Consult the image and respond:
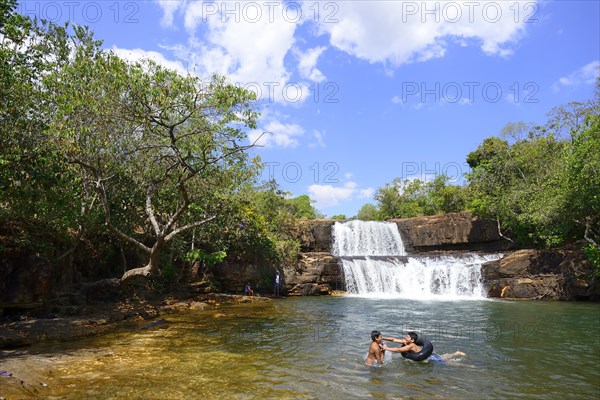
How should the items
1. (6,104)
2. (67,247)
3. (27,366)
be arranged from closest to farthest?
(27,366)
(6,104)
(67,247)

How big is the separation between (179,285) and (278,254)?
7.01 m

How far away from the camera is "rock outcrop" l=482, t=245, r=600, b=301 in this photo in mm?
21922

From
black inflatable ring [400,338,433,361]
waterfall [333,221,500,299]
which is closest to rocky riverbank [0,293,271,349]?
black inflatable ring [400,338,433,361]

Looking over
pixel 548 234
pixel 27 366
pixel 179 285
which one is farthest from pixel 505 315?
pixel 27 366

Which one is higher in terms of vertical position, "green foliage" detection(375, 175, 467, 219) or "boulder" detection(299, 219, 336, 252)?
"green foliage" detection(375, 175, 467, 219)

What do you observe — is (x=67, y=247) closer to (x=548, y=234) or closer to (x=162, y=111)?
(x=162, y=111)

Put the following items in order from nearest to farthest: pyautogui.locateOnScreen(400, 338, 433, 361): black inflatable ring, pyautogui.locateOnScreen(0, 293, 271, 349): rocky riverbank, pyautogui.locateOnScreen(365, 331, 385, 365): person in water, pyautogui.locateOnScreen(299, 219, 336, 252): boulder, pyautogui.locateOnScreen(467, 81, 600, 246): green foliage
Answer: pyautogui.locateOnScreen(365, 331, 385, 365): person in water < pyautogui.locateOnScreen(400, 338, 433, 361): black inflatable ring < pyautogui.locateOnScreen(0, 293, 271, 349): rocky riverbank < pyautogui.locateOnScreen(467, 81, 600, 246): green foliage < pyautogui.locateOnScreen(299, 219, 336, 252): boulder

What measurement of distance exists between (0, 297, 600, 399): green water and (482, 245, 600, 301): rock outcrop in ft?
28.2

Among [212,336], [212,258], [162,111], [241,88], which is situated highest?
[241,88]

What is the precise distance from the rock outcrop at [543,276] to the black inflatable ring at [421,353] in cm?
1636

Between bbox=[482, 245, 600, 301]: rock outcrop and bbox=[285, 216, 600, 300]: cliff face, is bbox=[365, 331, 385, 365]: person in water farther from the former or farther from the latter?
bbox=[482, 245, 600, 301]: rock outcrop

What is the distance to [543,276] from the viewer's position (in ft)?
75.2

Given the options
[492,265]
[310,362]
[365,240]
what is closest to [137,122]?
[310,362]

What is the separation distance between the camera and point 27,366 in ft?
24.0
